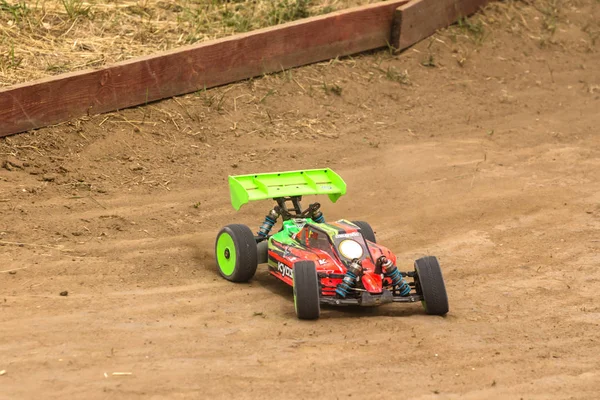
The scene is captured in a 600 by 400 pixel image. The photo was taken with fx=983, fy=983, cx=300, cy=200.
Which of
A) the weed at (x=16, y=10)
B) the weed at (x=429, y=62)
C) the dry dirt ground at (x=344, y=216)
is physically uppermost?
the weed at (x=16, y=10)

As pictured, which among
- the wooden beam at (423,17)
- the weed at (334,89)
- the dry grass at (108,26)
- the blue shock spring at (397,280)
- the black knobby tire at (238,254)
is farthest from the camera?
the wooden beam at (423,17)

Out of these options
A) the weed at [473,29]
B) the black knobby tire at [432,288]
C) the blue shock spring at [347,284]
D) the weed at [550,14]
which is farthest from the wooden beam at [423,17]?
the blue shock spring at [347,284]

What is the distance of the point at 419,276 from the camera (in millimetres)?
6477

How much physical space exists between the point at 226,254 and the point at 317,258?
805 millimetres

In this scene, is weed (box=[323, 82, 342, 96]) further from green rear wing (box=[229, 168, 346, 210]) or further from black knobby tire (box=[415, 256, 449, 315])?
black knobby tire (box=[415, 256, 449, 315])

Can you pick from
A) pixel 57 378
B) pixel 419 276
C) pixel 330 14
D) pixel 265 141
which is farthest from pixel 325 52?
pixel 57 378

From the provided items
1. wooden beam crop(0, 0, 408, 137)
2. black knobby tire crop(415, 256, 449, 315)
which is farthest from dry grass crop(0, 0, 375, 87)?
black knobby tire crop(415, 256, 449, 315)

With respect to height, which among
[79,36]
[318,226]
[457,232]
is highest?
[79,36]

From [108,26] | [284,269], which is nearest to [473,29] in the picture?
[108,26]

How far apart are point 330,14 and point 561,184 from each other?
10.6 feet

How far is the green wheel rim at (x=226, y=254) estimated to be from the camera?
7070 mm

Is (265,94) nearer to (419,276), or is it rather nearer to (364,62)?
(364,62)

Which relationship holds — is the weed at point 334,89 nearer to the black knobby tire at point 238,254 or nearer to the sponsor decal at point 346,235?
the black knobby tire at point 238,254

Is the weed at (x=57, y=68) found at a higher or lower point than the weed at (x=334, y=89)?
higher
